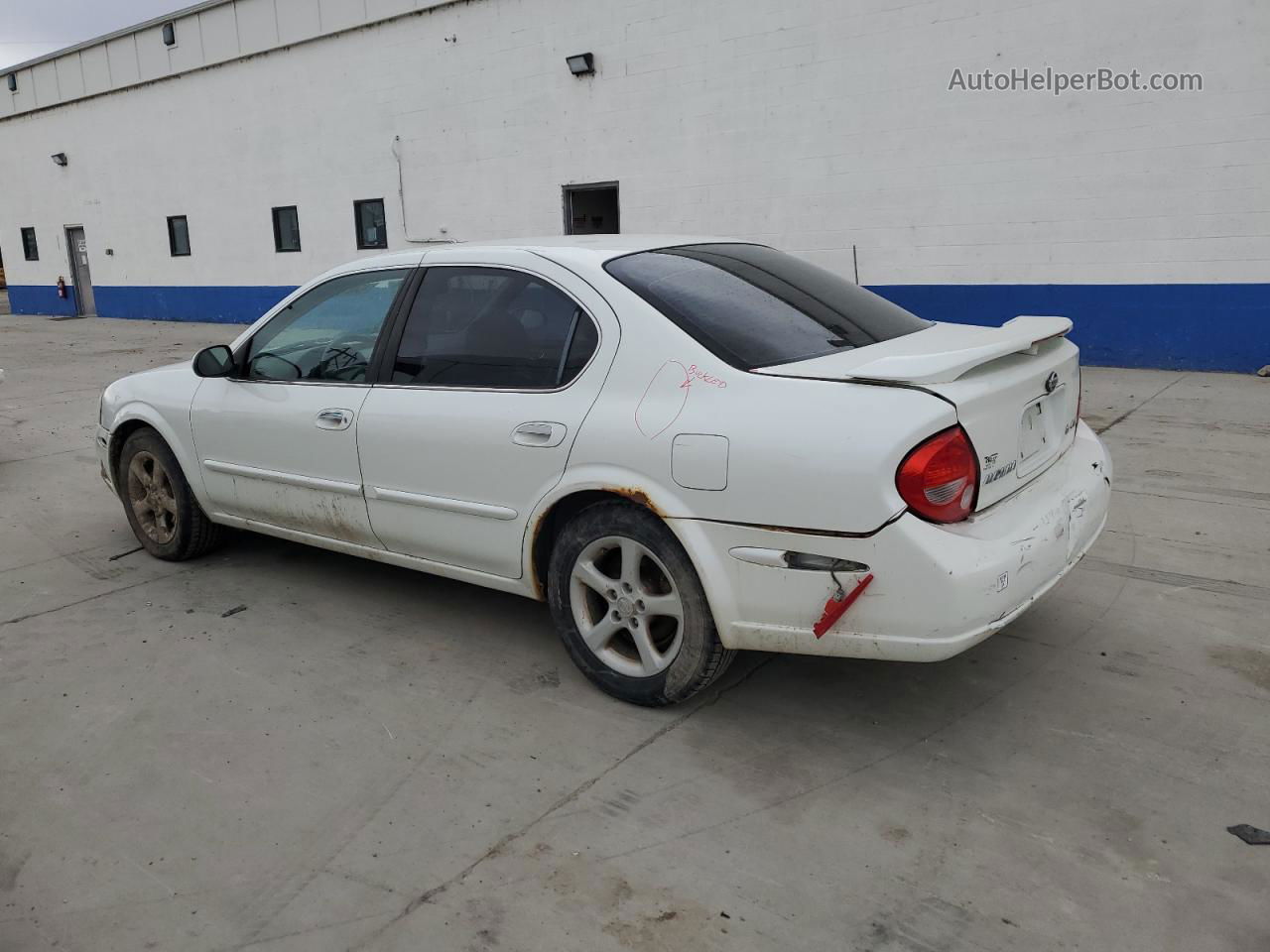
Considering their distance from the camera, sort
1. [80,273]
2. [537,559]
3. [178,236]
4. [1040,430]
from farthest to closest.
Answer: [80,273] < [178,236] < [537,559] < [1040,430]

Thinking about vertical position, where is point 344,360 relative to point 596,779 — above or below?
above

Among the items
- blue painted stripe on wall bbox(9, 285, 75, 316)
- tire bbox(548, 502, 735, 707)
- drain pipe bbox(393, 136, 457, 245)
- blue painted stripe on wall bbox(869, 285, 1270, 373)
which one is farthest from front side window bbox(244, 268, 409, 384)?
blue painted stripe on wall bbox(9, 285, 75, 316)

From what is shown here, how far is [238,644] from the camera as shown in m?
3.98

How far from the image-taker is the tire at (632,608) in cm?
310

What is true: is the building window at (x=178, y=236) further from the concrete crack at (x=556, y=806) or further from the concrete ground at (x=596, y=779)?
the concrete crack at (x=556, y=806)

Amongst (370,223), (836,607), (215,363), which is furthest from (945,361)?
(370,223)

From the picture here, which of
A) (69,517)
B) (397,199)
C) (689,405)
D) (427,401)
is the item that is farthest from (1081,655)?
(397,199)

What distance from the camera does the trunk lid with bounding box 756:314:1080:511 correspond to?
2.82 m

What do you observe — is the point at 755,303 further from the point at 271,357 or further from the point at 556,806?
the point at 271,357

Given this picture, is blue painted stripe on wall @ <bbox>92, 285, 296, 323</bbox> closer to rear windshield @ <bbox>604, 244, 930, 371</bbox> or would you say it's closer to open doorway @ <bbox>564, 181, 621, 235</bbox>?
open doorway @ <bbox>564, 181, 621, 235</bbox>

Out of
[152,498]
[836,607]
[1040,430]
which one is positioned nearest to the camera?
[836,607]

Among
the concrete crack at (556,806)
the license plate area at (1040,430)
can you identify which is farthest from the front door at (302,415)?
the license plate area at (1040,430)

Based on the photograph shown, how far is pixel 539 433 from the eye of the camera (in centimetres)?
336

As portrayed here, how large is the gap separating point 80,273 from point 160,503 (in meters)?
22.4
